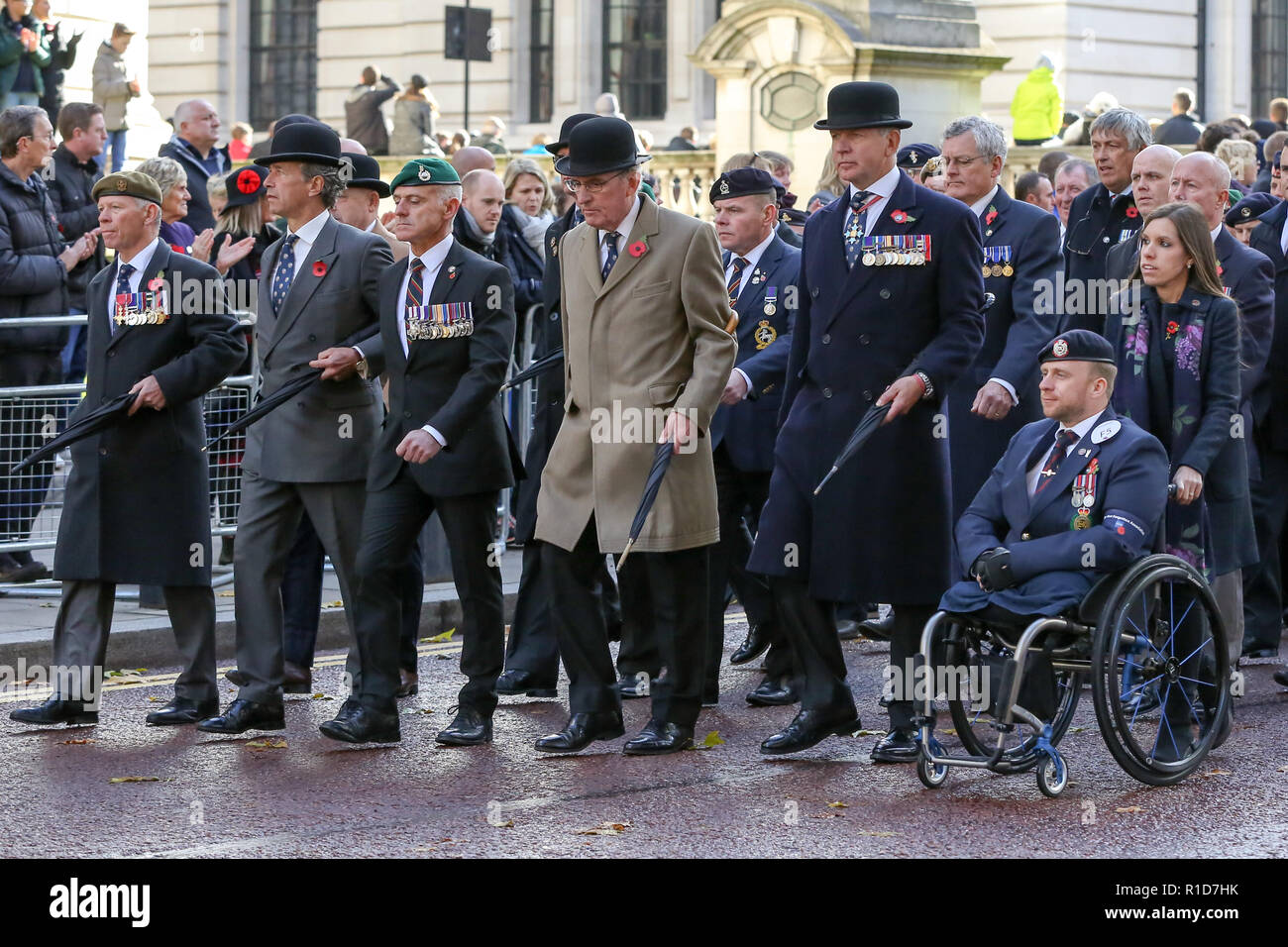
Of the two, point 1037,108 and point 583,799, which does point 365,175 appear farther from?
point 1037,108

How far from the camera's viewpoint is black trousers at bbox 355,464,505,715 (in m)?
7.97

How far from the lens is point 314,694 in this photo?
30.2 feet

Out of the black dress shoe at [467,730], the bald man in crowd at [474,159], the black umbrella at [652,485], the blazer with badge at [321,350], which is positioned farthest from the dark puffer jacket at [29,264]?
the black umbrella at [652,485]

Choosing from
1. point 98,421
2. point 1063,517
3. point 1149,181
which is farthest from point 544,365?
point 1149,181

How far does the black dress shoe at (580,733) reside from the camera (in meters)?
7.80

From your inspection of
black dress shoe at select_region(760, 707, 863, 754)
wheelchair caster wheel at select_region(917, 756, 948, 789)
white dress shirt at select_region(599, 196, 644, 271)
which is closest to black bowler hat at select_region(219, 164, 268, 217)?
white dress shirt at select_region(599, 196, 644, 271)

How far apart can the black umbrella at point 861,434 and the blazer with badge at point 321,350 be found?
6.08ft

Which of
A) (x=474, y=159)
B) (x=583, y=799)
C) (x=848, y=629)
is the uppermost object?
(x=474, y=159)

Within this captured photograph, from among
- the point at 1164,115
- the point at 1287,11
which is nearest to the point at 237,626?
the point at 1164,115

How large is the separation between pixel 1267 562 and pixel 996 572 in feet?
10.8

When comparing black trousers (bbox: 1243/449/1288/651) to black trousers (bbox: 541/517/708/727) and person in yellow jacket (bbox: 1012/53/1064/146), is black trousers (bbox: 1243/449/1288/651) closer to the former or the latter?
black trousers (bbox: 541/517/708/727)

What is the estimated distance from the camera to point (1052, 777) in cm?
707
